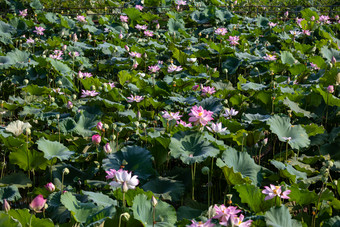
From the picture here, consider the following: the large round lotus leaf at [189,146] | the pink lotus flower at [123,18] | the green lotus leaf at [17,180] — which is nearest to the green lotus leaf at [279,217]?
the large round lotus leaf at [189,146]

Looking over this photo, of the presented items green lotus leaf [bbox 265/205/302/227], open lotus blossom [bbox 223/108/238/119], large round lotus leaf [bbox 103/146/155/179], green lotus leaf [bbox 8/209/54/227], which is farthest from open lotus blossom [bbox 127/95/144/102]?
green lotus leaf [bbox 265/205/302/227]

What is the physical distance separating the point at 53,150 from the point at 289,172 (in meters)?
1.21

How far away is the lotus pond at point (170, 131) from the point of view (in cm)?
186

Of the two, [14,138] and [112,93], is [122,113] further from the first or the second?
[14,138]

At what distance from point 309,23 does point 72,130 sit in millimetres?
3148

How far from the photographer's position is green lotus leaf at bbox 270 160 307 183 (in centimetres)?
210

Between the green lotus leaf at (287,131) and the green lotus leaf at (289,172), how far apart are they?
0.20 meters

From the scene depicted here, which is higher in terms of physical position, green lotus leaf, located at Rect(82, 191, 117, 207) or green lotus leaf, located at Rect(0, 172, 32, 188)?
green lotus leaf, located at Rect(82, 191, 117, 207)

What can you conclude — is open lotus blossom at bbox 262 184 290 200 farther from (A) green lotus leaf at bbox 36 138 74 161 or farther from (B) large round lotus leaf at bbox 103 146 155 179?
(A) green lotus leaf at bbox 36 138 74 161

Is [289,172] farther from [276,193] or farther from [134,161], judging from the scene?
[134,161]

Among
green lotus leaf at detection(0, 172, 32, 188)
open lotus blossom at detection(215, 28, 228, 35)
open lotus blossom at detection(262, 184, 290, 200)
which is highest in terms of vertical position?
open lotus blossom at detection(262, 184, 290, 200)

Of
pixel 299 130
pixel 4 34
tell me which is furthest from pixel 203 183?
pixel 4 34

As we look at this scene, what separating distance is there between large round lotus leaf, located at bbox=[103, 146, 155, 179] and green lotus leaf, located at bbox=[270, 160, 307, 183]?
0.62 m

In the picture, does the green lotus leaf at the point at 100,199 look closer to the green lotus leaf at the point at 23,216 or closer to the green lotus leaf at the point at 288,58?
the green lotus leaf at the point at 23,216
